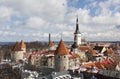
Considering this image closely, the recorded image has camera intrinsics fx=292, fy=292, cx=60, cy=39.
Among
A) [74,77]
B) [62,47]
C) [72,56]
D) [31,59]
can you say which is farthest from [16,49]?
[74,77]

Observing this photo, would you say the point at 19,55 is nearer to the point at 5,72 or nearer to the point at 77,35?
the point at 5,72

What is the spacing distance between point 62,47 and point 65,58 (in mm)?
1306

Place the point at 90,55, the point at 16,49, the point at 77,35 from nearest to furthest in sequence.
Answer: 1. the point at 16,49
2. the point at 90,55
3. the point at 77,35

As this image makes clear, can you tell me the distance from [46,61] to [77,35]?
15.4 m

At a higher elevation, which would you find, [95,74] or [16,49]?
[16,49]

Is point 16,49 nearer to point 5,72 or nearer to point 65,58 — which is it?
point 5,72

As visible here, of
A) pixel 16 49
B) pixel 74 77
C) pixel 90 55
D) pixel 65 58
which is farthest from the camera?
pixel 90 55

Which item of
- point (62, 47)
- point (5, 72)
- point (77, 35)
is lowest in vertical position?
point (5, 72)

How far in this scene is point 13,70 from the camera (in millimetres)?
38969

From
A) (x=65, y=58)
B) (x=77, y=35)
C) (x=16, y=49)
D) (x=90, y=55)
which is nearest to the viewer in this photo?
(x=65, y=58)

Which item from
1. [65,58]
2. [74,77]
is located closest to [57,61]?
[65,58]

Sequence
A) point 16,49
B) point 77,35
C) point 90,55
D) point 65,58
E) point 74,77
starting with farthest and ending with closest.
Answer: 1. point 77,35
2. point 90,55
3. point 16,49
4. point 65,58
5. point 74,77

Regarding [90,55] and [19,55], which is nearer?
[19,55]

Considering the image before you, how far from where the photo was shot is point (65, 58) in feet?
103
